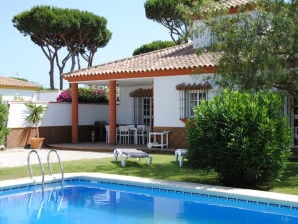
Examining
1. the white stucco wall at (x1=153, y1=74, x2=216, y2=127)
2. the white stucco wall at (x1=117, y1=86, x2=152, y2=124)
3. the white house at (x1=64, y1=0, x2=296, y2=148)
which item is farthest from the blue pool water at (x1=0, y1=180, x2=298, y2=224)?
the white stucco wall at (x1=117, y1=86, x2=152, y2=124)

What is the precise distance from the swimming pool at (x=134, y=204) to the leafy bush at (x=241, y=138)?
0.66 metres

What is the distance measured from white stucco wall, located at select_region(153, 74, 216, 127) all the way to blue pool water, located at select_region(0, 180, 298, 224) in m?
8.13

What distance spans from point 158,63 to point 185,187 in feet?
36.1

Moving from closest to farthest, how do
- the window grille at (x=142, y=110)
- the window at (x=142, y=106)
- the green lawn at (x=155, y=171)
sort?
the green lawn at (x=155, y=171) → the window at (x=142, y=106) → the window grille at (x=142, y=110)

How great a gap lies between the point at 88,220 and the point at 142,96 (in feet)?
53.1

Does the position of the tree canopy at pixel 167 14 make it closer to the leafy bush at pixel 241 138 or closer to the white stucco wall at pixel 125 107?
the white stucco wall at pixel 125 107

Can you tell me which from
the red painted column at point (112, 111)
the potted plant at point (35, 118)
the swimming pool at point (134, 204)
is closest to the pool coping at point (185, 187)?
the swimming pool at point (134, 204)

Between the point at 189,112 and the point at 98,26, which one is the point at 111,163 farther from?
the point at 98,26

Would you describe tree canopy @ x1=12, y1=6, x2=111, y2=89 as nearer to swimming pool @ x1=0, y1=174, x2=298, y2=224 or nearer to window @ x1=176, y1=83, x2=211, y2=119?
window @ x1=176, y1=83, x2=211, y2=119

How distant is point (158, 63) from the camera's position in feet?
68.9

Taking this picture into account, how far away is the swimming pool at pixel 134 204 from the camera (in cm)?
913

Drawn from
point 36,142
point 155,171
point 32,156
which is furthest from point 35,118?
point 155,171

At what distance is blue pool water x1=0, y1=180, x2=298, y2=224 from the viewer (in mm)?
9078

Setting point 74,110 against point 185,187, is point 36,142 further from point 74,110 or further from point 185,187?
point 185,187
